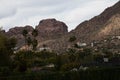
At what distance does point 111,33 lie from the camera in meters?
196

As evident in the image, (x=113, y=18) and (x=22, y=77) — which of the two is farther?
(x=113, y=18)

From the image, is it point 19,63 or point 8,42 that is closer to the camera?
point 19,63

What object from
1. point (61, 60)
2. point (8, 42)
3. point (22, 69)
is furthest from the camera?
point (8, 42)

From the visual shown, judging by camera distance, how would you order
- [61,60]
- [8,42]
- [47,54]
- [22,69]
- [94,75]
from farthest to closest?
[47,54] → [8,42] → [61,60] → [22,69] → [94,75]

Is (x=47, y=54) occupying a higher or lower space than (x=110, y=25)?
lower

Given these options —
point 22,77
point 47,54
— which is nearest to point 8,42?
point 47,54

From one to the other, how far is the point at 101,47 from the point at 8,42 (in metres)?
90.3

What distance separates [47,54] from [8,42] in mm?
34403

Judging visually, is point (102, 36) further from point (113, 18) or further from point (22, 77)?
point (22, 77)

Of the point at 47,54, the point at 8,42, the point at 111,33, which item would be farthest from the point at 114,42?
the point at 8,42

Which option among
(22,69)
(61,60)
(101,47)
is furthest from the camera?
(101,47)

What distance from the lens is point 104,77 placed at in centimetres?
5069

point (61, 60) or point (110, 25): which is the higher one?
point (110, 25)

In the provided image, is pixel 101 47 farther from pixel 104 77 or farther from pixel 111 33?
pixel 104 77
